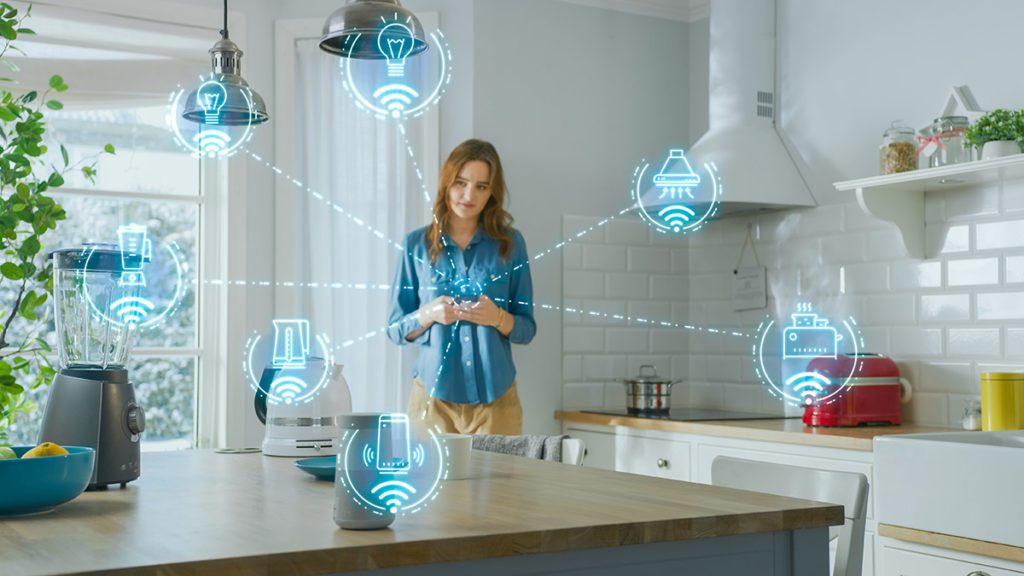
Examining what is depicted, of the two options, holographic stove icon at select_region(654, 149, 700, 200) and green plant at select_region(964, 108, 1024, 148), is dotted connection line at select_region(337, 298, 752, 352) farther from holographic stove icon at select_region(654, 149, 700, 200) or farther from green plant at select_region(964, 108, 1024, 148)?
green plant at select_region(964, 108, 1024, 148)

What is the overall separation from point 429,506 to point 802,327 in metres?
2.58

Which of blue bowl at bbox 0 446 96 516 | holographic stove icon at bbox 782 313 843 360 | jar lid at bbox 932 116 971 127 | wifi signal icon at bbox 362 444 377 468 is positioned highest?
jar lid at bbox 932 116 971 127

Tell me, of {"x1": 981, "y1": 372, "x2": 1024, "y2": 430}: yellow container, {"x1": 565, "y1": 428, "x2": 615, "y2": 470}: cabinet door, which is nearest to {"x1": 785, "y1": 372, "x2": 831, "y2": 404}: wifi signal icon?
{"x1": 981, "y1": 372, "x2": 1024, "y2": 430}: yellow container

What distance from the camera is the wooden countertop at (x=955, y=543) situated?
2.27m

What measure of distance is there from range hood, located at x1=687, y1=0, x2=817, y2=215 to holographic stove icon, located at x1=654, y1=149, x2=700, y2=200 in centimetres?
7

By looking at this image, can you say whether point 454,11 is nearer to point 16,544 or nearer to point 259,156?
point 259,156

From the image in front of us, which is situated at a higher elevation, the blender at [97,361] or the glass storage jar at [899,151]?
the glass storage jar at [899,151]

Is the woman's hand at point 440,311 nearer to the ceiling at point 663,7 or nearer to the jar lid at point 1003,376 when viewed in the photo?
the ceiling at point 663,7

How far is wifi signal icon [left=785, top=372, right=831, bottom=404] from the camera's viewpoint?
339cm

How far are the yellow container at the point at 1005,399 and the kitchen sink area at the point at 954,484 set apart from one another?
0.15 m

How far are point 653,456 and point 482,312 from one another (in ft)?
2.47

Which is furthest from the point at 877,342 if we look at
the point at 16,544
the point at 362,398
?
the point at 16,544

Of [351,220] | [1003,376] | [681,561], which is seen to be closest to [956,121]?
[1003,376]

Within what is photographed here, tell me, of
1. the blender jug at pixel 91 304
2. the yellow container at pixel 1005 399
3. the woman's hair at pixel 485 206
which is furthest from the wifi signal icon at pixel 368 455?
the woman's hair at pixel 485 206
